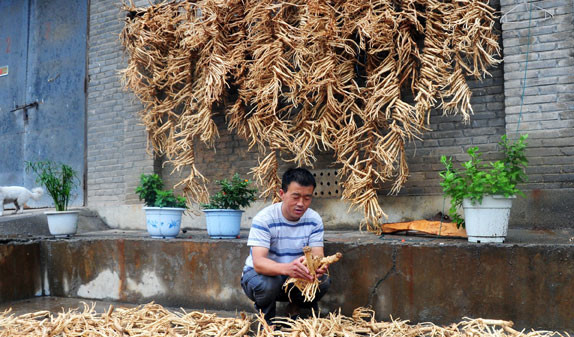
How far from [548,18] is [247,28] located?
2898 mm

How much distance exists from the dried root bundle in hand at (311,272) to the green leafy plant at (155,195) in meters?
2.11

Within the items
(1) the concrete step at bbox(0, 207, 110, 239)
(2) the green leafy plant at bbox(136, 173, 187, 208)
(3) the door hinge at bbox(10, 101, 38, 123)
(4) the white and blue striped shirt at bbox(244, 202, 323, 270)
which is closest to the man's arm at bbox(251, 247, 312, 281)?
(4) the white and blue striped shirt at bbox(244, 202, 323, 270)

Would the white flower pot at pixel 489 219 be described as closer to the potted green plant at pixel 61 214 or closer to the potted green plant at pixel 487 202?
the potted green plant at pixel 487 202

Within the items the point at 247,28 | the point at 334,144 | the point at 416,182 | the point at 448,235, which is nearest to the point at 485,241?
the point at 448,235

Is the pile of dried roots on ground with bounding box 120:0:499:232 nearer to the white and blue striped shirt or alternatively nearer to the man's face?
the white and blue striped shirt

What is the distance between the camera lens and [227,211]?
448 centimetres

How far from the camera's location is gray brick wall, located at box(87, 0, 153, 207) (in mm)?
6316

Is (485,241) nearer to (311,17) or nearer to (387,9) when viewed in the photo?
(387,9)

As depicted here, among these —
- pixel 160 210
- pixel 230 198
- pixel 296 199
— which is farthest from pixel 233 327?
pixel 160 210

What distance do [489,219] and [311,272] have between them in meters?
1.46

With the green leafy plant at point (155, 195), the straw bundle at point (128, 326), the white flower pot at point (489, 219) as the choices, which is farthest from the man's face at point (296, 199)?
the green leafy plant at point (155, 195)

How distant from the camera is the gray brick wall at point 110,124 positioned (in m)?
6.32

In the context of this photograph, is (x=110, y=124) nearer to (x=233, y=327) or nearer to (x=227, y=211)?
(x=227, y=211)

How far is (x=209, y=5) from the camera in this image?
5426mm
